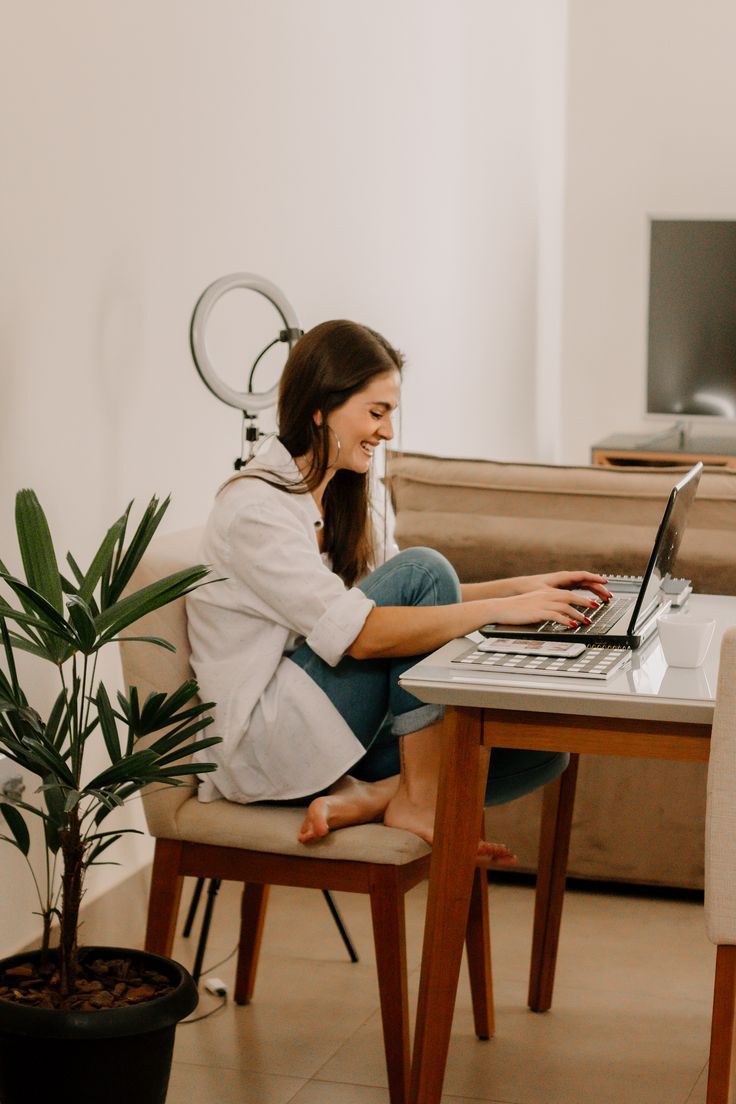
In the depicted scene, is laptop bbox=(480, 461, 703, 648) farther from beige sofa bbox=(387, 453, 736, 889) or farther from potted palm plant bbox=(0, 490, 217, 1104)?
potted palm plant bbox=(0, 490, 217, 1104)

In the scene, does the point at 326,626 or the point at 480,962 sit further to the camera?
the point at 480,962

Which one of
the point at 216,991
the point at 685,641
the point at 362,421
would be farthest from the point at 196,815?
the point at 685,641

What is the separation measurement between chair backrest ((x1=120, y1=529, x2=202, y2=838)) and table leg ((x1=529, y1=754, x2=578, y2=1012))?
2.01 feet

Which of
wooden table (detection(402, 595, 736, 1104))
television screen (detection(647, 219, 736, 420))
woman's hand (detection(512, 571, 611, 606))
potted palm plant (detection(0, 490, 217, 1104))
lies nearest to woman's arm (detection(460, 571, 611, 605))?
woman's hand (detection(512, 571, 611, 606))

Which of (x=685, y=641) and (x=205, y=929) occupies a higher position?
(x=685, y=641)

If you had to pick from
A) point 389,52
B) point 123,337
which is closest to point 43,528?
point 123,337

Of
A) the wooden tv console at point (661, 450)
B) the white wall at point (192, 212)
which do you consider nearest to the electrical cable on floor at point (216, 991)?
the white wall at point (192, 212)

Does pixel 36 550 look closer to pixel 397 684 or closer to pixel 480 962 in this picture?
pixel 397 684

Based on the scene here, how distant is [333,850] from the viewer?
6.26 ft

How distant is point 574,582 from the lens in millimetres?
2047

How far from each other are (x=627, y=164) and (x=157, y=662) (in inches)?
196

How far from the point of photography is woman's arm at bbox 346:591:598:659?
189 centimetres

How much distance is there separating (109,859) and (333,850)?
0.78 meters

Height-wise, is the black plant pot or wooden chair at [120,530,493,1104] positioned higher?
wooden chair at [120,530,493,1104]
